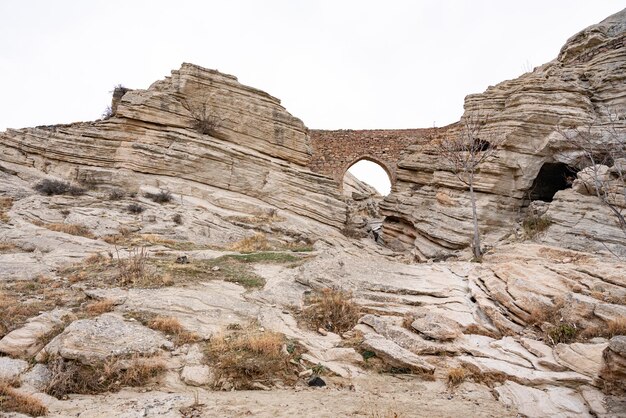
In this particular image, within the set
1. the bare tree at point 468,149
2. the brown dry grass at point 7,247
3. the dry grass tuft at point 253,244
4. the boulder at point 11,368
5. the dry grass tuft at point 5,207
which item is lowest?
the boulder at point 11,368

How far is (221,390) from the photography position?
5.07 metres

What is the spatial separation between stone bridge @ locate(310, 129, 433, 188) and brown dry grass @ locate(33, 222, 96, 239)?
14.9 meters

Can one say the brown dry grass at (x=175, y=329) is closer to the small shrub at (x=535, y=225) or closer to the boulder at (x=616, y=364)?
the boulder at (x=616, y=364)

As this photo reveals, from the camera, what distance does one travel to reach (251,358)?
5594 millimetres

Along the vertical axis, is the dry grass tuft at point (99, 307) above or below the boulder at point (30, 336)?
above

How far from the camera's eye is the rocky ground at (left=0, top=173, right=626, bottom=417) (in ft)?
15.9

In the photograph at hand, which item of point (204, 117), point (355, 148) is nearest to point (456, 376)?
point (204, 117)

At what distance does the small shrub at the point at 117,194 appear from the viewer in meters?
15.9

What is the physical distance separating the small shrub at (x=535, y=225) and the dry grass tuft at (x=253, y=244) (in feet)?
32.6

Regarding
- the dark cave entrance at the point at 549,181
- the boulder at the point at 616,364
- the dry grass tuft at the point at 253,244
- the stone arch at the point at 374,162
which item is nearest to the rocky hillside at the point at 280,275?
the boulder at the point at 616,364

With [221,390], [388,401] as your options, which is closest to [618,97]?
[388,401]

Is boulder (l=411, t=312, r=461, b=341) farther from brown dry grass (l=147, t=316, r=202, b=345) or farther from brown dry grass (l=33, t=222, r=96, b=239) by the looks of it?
brown dry grass (l=33, t=222, r=96, b=239)

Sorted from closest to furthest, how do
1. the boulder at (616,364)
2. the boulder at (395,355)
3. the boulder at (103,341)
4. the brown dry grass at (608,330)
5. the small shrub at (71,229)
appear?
the boulder at (616,364)
the boulder at (103,341)
the boulder at (395,355)
the brown dry grass at (608,330)
the small shrub at (71,229)

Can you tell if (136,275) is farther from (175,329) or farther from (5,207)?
(5,207)
